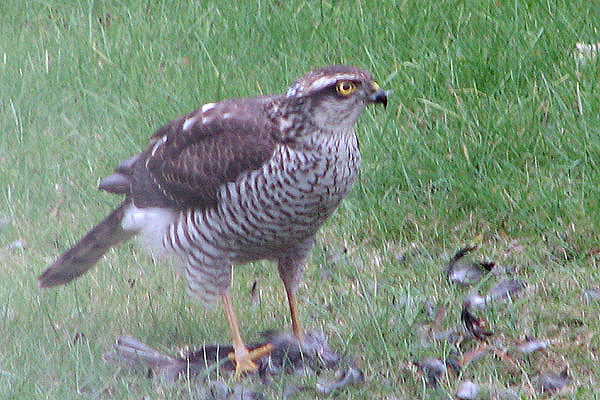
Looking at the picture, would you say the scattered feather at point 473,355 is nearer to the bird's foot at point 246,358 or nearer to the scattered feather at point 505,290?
the scattered feather at point 505,290

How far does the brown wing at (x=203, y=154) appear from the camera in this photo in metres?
4.43

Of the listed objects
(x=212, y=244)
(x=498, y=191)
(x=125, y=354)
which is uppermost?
(x=212, y=244)

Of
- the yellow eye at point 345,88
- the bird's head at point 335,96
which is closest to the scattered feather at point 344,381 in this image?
the bird's head at point 335,96

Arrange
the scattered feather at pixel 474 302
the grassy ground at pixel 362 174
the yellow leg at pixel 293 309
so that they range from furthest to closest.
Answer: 1. the scattered feather at pixel 474 302
2. the yellow leg at pixel 293 309
3. the grassy ground at pixel 362 174

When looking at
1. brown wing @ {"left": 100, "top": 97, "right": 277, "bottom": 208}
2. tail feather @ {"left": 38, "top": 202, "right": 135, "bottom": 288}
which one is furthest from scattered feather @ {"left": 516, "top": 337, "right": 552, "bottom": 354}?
tail feather @ {"left": 38, "top": 202, "right": 135, "bottom": 288}

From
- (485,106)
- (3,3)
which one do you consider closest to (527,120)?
(485,106)

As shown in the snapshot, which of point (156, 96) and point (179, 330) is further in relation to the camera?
point (156, 96)

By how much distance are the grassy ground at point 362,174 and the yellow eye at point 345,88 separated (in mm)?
1035

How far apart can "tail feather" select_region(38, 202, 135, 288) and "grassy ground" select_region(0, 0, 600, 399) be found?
0.39ft

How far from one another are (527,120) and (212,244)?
2.24 m

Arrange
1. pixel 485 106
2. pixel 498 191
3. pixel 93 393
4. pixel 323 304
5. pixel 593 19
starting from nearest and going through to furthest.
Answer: pixel 93 393, pixel 323 304, pixel 498 191, pixel 485 106, pixel 593 19

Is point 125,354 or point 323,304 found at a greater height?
point 125,354

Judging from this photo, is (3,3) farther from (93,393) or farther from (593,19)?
(93,393)

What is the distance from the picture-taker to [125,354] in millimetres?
4590
